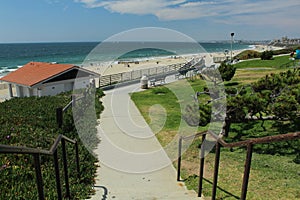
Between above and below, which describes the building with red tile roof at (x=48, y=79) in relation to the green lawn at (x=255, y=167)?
above

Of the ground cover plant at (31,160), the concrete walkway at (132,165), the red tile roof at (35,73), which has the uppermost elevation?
the red tile roof at (35,73)

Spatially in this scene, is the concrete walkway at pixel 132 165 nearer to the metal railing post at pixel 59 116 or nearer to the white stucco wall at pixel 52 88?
the metal railing post at pixel 59 116

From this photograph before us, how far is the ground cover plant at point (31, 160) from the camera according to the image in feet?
13.6

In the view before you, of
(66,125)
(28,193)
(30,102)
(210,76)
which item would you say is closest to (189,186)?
(28,193)

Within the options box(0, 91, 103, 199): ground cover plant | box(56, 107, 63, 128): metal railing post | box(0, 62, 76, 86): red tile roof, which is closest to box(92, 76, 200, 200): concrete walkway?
box(0, 91, 103, 199): ground cover plant

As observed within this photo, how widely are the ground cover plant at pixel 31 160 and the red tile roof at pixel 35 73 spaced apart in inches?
311

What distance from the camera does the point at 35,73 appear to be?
1877 centimetres

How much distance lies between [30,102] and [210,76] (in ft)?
32.8

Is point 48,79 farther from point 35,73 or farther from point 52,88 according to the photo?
point 35,73

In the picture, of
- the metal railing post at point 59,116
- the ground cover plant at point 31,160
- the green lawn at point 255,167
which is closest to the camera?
the ground cover plant at point 31,160

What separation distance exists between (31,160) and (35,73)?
15057 millimetres

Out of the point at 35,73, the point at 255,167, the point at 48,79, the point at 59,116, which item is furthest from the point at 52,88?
the point at 255,167

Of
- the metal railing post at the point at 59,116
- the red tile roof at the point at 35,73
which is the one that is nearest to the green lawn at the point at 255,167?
the metal railing post at the point at 59,116

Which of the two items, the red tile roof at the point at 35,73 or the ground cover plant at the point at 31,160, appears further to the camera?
the red tile roof at the point at 35,73
